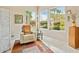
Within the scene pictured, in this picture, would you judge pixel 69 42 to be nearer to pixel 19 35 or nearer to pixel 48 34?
pixel 48 34

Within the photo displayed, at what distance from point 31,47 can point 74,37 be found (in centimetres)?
73

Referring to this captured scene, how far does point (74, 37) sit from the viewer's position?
9.27 ft

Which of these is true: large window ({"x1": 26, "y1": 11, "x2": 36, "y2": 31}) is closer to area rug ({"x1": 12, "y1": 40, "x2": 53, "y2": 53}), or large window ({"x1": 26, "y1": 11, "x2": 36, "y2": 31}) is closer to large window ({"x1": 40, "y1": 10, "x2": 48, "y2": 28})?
large window ({"x1": 40, "y1": 10, "x2": 48, "y2": 28})

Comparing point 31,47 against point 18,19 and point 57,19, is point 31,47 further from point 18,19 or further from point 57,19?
point 57,19

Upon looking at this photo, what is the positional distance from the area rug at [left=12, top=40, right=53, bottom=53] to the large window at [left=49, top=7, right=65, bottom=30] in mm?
354

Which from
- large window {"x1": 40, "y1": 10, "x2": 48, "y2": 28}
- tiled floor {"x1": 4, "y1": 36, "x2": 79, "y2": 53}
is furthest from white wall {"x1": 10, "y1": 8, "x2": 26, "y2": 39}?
large window {"x1": 40, "y1": 10, "x2": 48, "y2": 28}

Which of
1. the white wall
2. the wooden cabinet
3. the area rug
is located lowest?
the area rug

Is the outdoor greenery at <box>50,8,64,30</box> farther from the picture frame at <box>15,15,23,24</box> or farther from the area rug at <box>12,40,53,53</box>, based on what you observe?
the picture frame at <box>15,15,23,24</box>

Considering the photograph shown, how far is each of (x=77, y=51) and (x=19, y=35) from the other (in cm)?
100

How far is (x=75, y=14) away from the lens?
2807 millimetres

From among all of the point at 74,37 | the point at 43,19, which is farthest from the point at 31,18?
the point at 74,37

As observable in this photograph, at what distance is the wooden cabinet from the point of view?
282 centimetres

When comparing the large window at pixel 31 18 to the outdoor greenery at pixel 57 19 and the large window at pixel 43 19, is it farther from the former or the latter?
the outdoor greenery at pixel 57 19

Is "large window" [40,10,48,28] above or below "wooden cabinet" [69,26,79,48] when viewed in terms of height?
above
